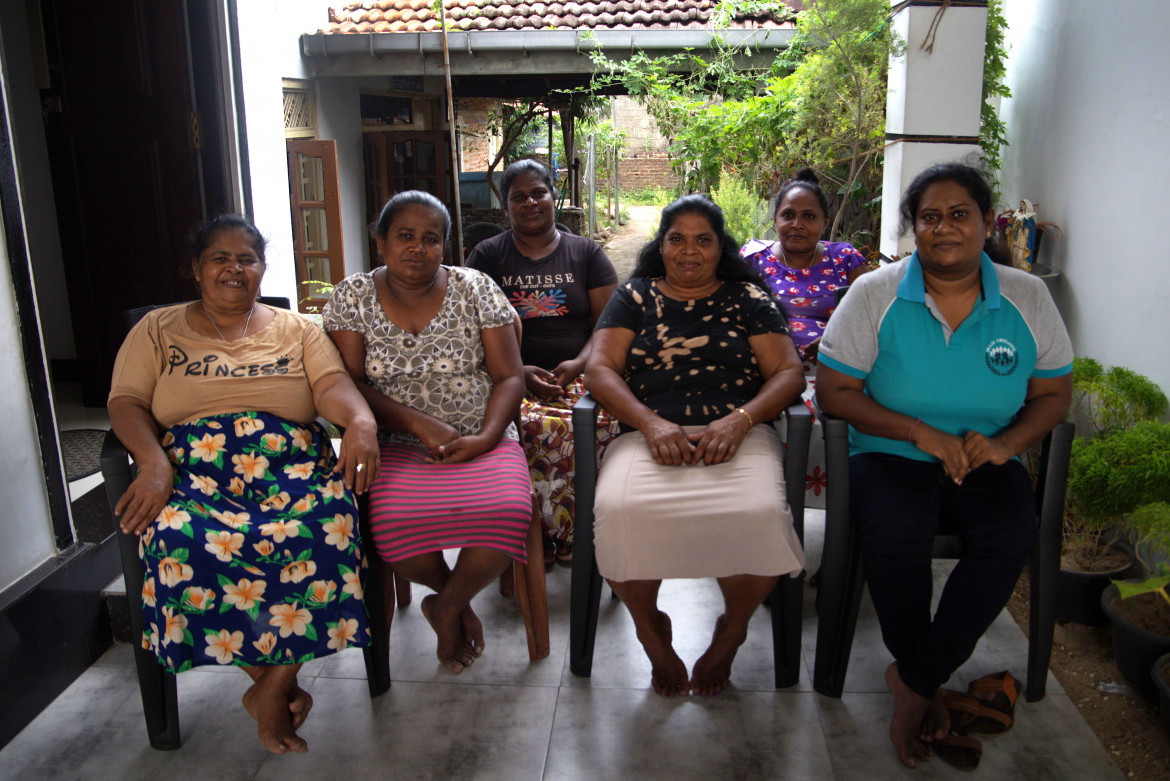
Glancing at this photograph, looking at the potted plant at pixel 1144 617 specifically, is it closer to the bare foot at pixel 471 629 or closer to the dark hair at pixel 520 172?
the bare foot at pixel 471 629

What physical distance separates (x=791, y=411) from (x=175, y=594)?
1600 millimetres

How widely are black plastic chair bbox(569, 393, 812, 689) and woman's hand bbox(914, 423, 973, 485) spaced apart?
0.28m

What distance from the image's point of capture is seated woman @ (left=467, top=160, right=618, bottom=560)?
2916 mm

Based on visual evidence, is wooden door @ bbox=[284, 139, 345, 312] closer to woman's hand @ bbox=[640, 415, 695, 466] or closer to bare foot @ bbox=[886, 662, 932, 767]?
woman's hand @ bbox=[640, 415, 695, 466]

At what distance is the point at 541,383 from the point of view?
2840mm

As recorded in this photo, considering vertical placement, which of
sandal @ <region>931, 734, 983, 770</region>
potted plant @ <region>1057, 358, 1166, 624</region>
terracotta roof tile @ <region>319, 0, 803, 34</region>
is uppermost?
terracotta roof tile @ <region>319, 0, 803, 34</region>

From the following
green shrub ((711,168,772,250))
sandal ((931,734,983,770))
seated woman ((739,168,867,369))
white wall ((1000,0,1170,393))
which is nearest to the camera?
sandal ((931,734,983,770))

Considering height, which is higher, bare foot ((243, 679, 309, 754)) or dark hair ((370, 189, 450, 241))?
dark hair ((370, 189, 450, 241))

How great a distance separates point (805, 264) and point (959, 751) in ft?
5.66

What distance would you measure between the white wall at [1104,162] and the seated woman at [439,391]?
2.02 m

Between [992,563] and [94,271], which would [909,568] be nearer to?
[992,563]

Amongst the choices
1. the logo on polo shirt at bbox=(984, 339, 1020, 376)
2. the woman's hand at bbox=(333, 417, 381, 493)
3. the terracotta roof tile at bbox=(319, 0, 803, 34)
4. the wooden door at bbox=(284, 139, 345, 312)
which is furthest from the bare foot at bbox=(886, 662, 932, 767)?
the terracotta roof tile at bbox=(319, 0, 803, 34)

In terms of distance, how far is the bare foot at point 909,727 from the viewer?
77.7 inches

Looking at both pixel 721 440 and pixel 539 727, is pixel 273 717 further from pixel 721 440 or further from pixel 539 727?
pixel 721 440
